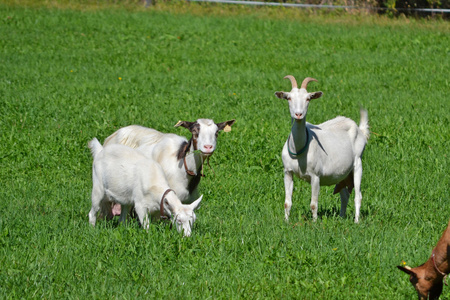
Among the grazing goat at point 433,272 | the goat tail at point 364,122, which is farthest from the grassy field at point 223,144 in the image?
the goat tail at point 364,122

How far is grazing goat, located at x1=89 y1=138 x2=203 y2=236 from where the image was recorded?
7.13 m

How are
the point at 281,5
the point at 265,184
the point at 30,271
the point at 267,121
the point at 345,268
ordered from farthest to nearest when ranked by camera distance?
the point at 281,5
the point at 267,121
the point at 265,184
the point at 345,268
the point at 30,271

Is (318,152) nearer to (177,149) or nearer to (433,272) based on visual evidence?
(177,149)

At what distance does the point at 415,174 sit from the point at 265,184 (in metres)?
2.35

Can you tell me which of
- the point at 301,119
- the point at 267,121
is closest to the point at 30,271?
the point at 301,119

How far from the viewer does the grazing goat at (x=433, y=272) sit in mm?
5215

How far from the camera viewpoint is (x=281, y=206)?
8.63 metres

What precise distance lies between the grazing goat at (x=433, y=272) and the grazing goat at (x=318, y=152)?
2662 mm

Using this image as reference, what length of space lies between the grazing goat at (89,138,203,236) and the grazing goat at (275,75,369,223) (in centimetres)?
170

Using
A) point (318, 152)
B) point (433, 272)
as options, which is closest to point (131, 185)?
point (318, 152)

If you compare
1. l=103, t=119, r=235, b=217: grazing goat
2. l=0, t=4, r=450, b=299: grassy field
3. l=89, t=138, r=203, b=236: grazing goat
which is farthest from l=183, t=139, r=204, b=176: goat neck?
l=0, t=4, r=450, b=299: grassy field

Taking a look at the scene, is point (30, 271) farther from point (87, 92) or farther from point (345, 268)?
point (87, 92)

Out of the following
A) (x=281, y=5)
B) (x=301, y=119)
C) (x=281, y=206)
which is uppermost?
(x=281, y=5)

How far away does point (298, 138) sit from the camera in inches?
315
